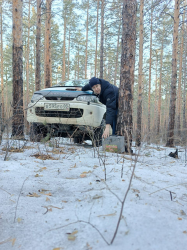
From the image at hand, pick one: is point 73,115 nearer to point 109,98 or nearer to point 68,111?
point 68,111

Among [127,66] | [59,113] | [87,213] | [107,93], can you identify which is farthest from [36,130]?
[87,213]

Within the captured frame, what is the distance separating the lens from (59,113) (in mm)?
3721

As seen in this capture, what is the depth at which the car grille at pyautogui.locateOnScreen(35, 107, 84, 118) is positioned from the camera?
3.67m

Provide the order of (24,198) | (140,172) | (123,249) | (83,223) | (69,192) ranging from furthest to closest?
(140,172), (69,192), (24,198), (83,223), (123,249)

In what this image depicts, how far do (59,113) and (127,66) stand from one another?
171 centimetres

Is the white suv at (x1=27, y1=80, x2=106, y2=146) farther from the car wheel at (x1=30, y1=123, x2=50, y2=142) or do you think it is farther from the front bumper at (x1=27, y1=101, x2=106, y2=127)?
the car wheel at (x1=30, y1=123, x2=50, y2=142)

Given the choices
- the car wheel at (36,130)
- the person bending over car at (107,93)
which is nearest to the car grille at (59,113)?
the car wheel at (36,130)

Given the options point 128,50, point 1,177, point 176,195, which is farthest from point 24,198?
point 128,50

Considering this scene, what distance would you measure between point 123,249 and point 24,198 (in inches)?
31.6

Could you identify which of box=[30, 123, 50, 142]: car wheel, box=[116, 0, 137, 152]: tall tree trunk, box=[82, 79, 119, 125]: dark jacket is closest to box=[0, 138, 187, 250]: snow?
box=[82, 79, 119, 125]: dark jacket

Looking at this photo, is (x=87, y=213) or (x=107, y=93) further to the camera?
(x=107, y=93)

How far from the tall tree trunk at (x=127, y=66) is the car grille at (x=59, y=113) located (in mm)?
861

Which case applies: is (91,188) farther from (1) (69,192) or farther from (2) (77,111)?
(2) (77,111)

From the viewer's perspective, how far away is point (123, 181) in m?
1.48
